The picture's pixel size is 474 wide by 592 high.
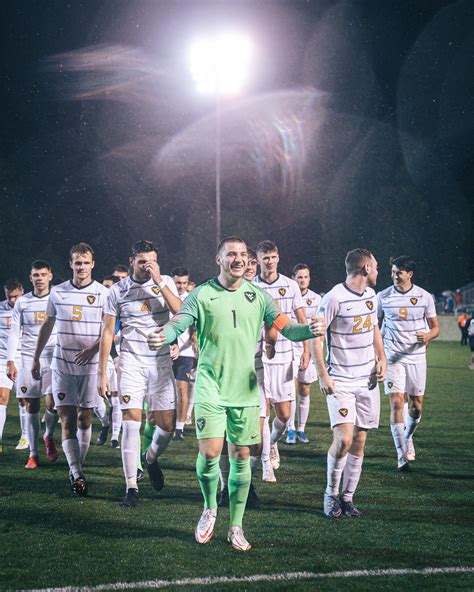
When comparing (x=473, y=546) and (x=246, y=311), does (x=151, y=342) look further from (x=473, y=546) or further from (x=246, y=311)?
(x=473, y=546)

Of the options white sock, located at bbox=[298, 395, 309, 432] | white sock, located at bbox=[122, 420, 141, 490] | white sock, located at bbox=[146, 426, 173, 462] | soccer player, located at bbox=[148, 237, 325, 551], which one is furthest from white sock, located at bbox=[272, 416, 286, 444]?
soccer player, located at bbox=[148, 237, 325, 551]

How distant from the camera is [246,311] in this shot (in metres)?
5.84

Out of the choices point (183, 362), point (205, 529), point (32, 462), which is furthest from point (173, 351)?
point (183, 362)

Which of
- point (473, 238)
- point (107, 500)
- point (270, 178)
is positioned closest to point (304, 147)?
point (270, 178)

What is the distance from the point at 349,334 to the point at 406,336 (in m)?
2.76

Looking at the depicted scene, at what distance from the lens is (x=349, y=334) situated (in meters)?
6.76

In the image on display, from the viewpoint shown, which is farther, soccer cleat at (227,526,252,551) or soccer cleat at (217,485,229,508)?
soccer cleat at (217,485,229,508)

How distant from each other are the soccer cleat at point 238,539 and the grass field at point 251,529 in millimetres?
72

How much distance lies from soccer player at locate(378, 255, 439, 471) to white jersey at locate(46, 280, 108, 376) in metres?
3.60

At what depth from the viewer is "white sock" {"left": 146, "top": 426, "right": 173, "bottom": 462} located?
7.36 meters

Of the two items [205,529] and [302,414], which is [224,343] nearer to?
[205,529]

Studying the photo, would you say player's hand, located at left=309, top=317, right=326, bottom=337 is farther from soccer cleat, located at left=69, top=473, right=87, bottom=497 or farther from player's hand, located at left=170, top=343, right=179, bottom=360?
soccer cleat, located at left=69, top=473, right=87, bottom=497

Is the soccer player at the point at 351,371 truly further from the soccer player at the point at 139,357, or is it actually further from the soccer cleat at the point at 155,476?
the soccer cleat at the point at 155,476

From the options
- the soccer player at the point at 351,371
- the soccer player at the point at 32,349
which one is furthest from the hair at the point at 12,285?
the soccer player at the point at 351,371
